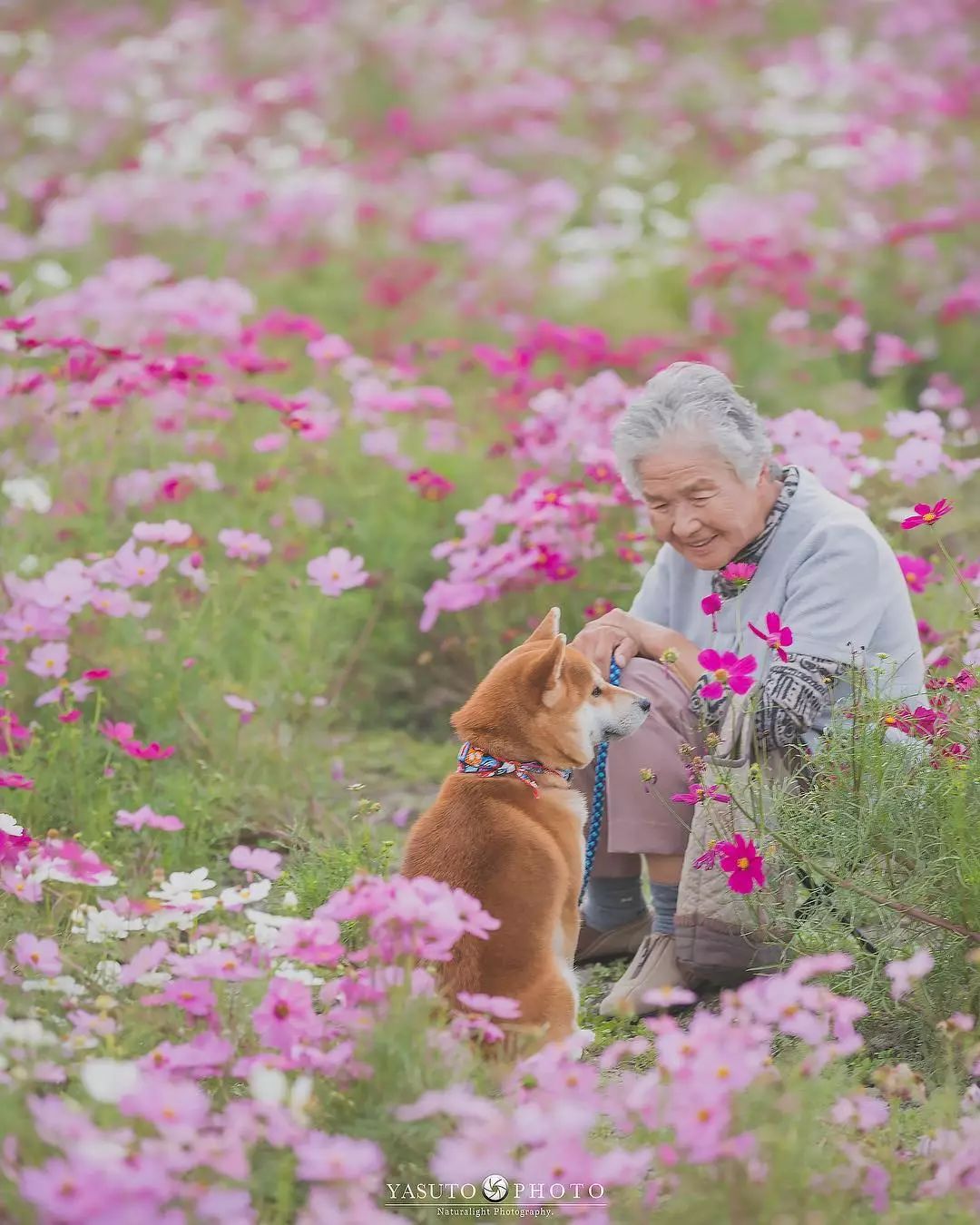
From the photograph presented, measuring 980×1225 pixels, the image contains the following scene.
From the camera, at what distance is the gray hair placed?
132 inches

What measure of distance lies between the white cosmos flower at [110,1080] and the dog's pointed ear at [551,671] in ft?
4.00

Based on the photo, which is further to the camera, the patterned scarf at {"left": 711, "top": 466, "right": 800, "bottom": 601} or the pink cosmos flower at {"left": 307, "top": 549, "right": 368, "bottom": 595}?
the pink cosmos flower at {"left": 307, "top": 549, "right": 368, "bottom": 595}

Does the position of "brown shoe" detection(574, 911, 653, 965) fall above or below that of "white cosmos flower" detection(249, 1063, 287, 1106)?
below

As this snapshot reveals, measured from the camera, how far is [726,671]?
9.29ft

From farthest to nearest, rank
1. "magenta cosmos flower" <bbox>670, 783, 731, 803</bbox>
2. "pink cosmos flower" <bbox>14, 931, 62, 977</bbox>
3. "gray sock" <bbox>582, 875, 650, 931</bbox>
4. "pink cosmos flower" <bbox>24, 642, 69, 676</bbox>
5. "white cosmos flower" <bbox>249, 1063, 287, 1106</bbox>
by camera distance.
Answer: "pink cosmos flower" <bbox>24, 642, 69, 676</bbox>, "gray sock" <bbox>582, 875, 650, 931</bbox>, "magenta cosmos flower" <bbox>670, 783, 731, 803</bbox>, "pink cosmos flower" <bbox>14, 931, 62, 977</bbox>, "white cosmos flower" <bbox>249, 1063, 287, 1106</bbox>

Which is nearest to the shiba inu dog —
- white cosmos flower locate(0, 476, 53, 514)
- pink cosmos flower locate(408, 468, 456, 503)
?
pink cosmos flower locate(408, 468, 456, 503)

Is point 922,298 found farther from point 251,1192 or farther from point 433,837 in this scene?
point 251,1192

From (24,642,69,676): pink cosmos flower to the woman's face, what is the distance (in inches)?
59.0

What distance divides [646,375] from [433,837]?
422 centimetres

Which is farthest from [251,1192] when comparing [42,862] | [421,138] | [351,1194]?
[421,138]

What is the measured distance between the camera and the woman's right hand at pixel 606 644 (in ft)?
11.3

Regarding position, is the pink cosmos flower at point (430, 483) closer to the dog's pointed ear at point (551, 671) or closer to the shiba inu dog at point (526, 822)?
the shiba inu dog at point (526, 822)

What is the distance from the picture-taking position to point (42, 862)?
2.70 meters

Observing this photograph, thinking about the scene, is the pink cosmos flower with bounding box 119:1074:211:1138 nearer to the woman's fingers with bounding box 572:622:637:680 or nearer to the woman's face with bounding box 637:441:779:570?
the woman's fingers with bounding box 572:622:637:680
